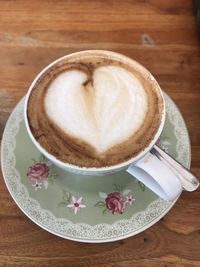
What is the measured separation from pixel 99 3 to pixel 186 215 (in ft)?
1.42

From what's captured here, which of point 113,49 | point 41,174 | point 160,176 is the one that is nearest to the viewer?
point 160,176

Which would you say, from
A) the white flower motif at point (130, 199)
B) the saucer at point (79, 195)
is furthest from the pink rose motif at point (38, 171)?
the white flower motif at point (130, 199)

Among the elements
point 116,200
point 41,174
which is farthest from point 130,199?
point 41,174

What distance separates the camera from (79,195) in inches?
23.7

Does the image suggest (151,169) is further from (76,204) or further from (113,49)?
(113,49)

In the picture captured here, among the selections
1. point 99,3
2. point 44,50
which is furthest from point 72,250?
point 99,3

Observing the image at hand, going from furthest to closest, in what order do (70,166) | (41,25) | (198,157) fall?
1. (41,25)
2. (198,157)
3. (70,166)

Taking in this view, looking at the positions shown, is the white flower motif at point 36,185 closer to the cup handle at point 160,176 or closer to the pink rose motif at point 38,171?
the pink rose motif at point 38,171

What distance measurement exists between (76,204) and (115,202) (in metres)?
0.06

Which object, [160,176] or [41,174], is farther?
[41,174]

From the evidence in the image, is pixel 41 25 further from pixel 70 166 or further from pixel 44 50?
pixel 70 166

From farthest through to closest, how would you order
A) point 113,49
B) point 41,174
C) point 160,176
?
1. point 113,49
2. point 41,174
3. point 160,176

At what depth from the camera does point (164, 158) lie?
1.86ft

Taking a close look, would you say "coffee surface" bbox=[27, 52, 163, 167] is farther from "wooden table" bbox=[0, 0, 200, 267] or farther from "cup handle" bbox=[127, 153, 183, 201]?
"wooden table" bbox=[0, 0, 200, 267]
